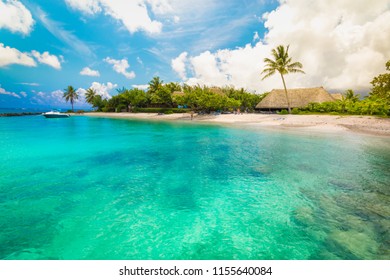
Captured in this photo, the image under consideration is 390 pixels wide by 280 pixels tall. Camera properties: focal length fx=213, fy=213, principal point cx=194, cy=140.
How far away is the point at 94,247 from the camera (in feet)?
16.2

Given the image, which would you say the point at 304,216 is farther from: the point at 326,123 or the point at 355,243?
the point at 326,123

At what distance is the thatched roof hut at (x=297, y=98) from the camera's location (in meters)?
44.5

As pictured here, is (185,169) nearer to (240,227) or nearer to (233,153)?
(233,153)

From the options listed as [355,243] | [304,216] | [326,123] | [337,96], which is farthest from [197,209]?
[337,96]

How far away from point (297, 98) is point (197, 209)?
153 ft

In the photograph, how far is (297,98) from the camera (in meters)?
46.2

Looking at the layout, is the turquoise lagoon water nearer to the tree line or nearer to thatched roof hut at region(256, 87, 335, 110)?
the tree line

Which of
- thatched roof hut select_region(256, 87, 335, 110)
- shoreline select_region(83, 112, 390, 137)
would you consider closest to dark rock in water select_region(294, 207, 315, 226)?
shoreline select_region(83, 112, 390, 137)

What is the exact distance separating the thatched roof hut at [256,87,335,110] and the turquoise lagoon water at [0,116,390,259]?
1376 inches

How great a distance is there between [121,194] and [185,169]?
403cm

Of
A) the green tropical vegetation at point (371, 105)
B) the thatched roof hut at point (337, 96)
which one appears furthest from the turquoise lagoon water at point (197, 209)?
the thatched roof hut at point (337, 96)

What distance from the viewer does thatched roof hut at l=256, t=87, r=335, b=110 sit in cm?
4453

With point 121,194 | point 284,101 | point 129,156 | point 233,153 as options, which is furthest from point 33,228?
point 284,101

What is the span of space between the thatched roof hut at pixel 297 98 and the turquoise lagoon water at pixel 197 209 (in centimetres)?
3496
